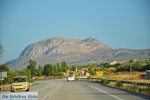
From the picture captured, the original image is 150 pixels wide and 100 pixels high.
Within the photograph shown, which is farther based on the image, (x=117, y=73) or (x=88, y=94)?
(x=117, y=73)

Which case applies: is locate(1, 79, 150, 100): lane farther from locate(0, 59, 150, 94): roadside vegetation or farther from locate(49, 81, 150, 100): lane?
locate(0, 59, 150, 94): roadside vegetation

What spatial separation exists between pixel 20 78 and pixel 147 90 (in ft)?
49.8

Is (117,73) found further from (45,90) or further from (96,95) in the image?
(96,95)

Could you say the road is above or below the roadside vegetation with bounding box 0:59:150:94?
below

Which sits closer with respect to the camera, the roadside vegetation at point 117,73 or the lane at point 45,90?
the lane at point 45,90

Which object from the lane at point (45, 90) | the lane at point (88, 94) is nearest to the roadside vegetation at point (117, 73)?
the lane at point (88, 94)

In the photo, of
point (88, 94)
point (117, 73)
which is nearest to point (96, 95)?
point (88, 94)

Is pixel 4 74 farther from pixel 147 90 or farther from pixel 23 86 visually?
pixel 147 90

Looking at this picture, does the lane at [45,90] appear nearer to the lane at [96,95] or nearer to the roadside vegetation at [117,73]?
the lane at [96,95]

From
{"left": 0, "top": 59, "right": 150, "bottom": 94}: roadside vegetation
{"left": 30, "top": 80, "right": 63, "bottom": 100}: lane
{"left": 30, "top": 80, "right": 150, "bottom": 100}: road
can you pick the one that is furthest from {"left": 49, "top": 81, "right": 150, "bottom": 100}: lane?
{"left": 0, "top": 59, "right": 150, "bottom": 94}: roadside vegetation

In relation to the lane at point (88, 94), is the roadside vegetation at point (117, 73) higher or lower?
higher

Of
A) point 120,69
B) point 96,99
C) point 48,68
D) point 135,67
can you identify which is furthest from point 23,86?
point 48,68

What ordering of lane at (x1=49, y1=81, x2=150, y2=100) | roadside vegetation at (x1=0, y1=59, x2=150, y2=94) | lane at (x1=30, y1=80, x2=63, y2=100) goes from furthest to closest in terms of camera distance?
roadside vegetation at (x1=0, y1=59, x2=150, y2=94)
lane at (x1=30, y1=80, x2=63, y2=100)
lane at (x1=49, y1=81, x2=150, y2=100)

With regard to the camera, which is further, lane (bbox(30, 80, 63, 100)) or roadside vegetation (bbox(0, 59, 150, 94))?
roadside vegetation (bbox(0, 59, 150, 94))
